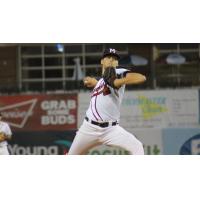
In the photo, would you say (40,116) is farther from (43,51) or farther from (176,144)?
(176,144)

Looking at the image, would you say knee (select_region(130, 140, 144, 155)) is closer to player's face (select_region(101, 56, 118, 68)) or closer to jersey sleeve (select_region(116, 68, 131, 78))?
jersey sleeve (select_region(116, 68, 131, 78))

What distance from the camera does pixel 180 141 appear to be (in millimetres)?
8969

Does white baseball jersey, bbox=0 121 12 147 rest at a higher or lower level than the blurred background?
lower

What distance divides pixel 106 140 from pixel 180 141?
1048mm

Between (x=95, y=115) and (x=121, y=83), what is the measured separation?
0.47 metres

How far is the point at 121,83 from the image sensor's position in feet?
27.5

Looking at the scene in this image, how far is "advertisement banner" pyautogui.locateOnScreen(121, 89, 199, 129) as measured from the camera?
8.71m

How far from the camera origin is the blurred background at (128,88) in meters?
8.63

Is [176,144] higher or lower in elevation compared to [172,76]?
lower

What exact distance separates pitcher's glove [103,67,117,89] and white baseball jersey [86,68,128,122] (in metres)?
0.04

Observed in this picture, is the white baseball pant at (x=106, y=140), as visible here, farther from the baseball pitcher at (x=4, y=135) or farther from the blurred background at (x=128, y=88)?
the baseball pitcher at (x=4, y=135)

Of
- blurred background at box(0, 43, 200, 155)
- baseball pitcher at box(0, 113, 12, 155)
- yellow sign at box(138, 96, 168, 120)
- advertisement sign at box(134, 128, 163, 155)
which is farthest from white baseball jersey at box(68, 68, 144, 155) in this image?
baseball pitcher at box(0, 113, 12, 155)

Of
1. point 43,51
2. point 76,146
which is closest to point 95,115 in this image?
point 76,146

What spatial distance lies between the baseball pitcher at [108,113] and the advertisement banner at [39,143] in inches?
21.5
